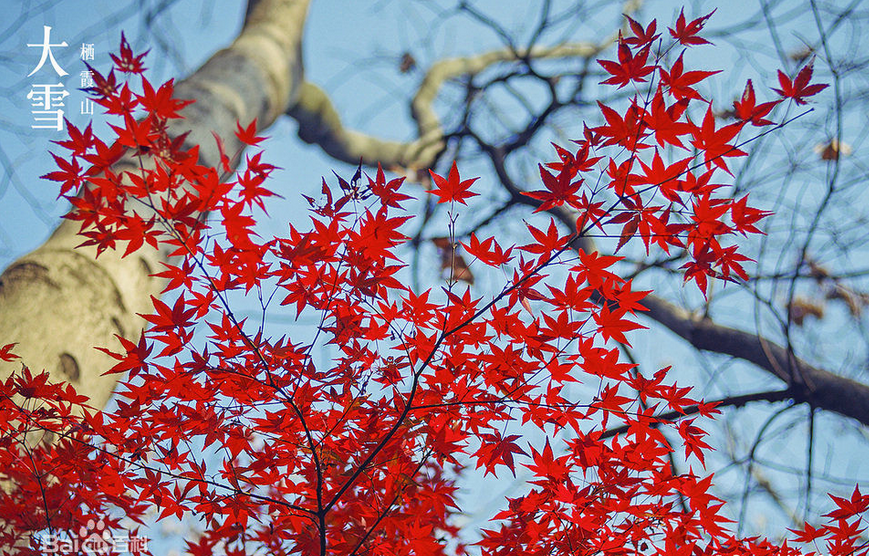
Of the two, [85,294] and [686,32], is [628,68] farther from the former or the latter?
[85,294]

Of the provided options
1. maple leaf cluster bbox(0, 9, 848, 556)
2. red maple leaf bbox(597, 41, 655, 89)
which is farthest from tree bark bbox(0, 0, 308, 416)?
red maple leaf bbox(597, 41, 655, 89)

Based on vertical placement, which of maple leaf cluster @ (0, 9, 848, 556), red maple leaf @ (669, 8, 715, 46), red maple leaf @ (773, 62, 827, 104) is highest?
red maple leaf @ (669, 8, 715, 46)

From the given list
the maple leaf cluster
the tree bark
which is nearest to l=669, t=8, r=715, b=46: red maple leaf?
the maple leaf cluster

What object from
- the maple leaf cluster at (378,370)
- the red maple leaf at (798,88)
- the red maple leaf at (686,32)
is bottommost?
the maple leaf cluster at (378,370)

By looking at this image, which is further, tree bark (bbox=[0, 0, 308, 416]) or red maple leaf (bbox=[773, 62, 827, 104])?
tree bark (bbox=[0, 0, 308, 416])

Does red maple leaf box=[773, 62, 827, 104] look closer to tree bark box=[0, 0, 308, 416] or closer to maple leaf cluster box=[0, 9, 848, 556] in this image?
maple leaf cluster box=[0, 9, 848, 556]

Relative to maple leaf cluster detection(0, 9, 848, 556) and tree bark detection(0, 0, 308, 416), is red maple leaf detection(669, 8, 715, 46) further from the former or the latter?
tree bark detection(0, 0, 308, 416)

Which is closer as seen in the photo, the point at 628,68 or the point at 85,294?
the point at 628,68

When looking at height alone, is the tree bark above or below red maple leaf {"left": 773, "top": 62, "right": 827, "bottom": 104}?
below

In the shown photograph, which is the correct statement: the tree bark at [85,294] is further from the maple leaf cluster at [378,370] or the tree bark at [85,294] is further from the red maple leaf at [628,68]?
the red maple leaf at [628,68]

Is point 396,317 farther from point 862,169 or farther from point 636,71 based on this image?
point 862,169

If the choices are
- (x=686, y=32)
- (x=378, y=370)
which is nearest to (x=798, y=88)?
(x=686, y=32)

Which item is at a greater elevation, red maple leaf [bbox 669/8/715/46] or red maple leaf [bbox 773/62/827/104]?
red maple leaf [bbox 669/8/715/46]

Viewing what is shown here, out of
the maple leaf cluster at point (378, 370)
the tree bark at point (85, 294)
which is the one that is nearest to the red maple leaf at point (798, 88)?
the maple leaf cluster at point (378, 370)
